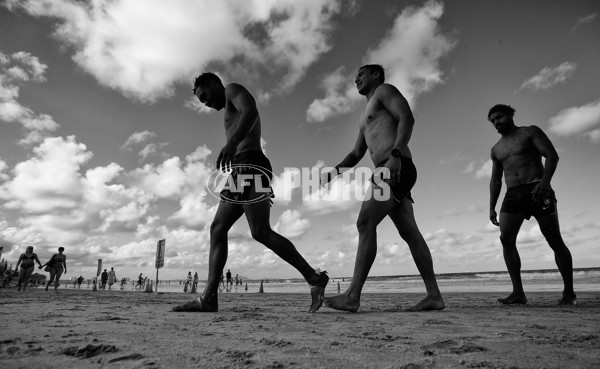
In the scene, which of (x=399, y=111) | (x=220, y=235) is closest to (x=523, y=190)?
(x=399, y=111)

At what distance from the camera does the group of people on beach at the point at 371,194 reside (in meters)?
3.19

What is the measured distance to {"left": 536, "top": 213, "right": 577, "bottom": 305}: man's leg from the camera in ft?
13.4

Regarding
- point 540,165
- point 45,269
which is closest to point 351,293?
point 540,165

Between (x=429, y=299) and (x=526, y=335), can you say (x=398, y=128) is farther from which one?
(x=526, y=335)

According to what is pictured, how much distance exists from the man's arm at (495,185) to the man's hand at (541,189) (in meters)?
0.79

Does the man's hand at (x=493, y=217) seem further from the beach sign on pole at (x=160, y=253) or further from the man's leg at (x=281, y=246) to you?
the beach sign on pole at (x=160, y=253)

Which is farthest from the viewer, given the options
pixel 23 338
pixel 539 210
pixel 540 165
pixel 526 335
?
pixel 540 165

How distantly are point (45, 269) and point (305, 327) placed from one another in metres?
15.1

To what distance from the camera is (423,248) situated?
3.52 metres

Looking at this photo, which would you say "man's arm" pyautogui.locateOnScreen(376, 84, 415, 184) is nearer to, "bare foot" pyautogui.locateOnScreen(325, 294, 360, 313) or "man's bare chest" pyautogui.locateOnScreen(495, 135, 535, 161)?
"bare foot" pyautogui.locateOnScreen(325, 294, 360, 313)

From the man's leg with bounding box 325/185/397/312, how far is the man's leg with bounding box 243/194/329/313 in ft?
0.92

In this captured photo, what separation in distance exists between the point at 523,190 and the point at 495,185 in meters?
0.67

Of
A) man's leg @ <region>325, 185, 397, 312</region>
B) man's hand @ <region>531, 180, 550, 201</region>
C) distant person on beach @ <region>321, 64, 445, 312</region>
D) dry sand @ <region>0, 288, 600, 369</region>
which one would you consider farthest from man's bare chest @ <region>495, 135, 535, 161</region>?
dry sand @ <region>0, 288, 600, 369</region>

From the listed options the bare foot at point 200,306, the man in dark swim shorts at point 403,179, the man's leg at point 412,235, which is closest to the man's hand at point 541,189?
the man's leg at point 412,235
